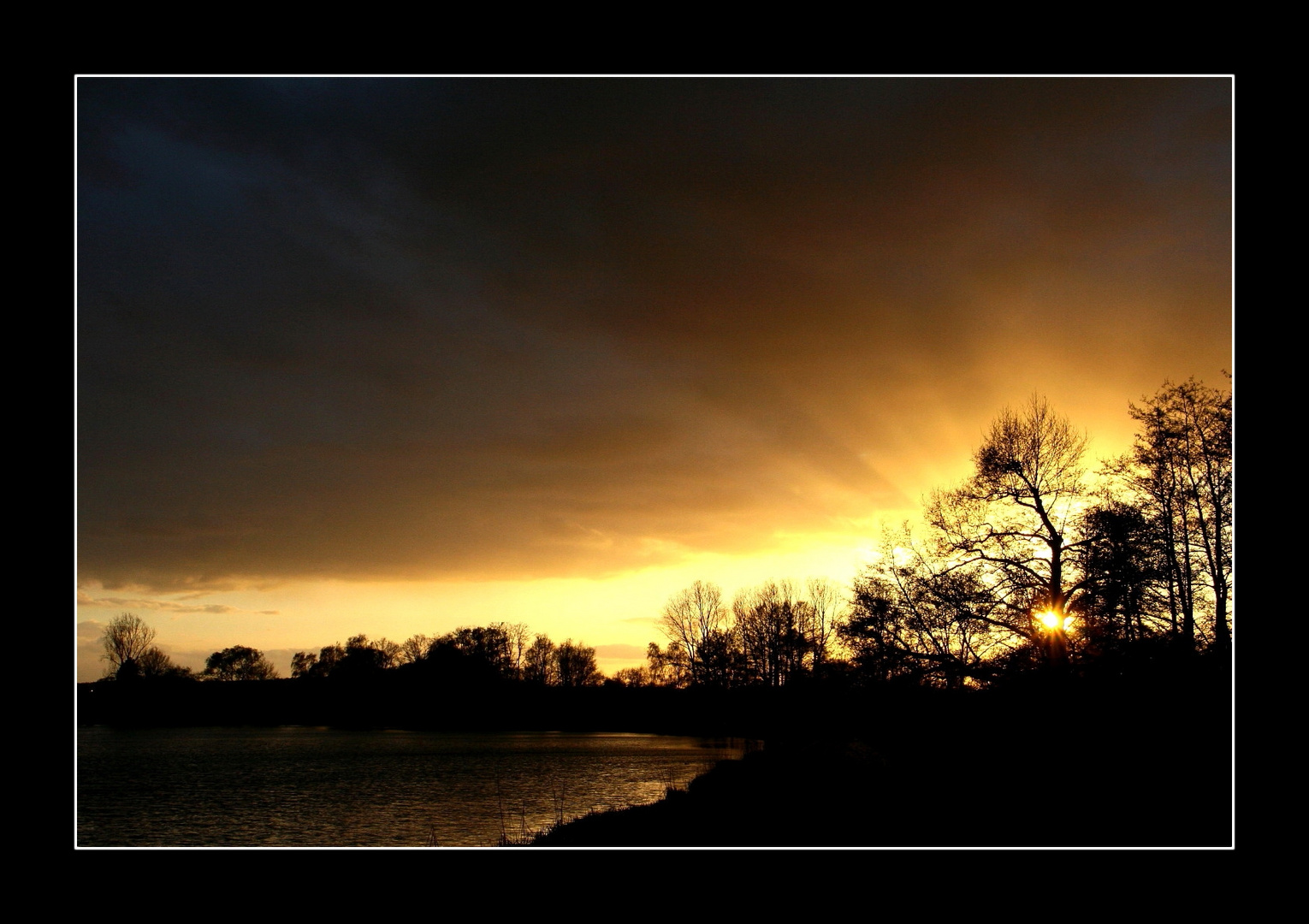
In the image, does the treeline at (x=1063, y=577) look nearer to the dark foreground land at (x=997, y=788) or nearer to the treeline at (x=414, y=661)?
the dark foreground land at (x=997, y=788)

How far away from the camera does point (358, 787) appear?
3928 cm

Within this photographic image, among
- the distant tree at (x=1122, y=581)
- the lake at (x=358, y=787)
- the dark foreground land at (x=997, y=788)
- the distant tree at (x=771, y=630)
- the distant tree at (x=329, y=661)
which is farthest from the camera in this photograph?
the distant tree at (x=329, y=661)

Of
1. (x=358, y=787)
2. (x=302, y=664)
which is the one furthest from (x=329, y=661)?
(x=358, y=787)

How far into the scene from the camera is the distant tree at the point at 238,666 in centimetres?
14775

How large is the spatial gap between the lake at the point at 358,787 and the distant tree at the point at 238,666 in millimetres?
82393

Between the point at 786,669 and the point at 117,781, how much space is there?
59.5m

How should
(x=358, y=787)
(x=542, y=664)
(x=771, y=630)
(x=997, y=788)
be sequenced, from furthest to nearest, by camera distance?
(x=542, y=664) → (x=771, y=630) → (x=358, y=787) → (x=997, y=788)

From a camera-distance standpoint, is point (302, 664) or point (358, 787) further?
point (302, 664)

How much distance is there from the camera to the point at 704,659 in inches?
3686

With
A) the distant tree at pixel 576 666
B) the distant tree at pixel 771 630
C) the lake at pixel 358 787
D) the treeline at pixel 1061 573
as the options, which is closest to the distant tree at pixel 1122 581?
the treeline at pixel 1061 573

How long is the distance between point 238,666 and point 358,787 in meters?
129

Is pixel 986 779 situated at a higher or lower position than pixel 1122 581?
lower

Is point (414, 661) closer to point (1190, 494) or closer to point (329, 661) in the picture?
Result: point (329, 661)
